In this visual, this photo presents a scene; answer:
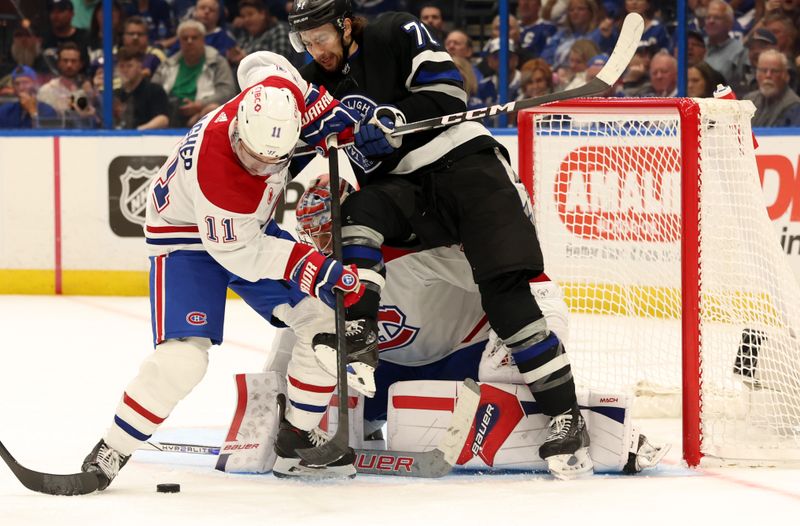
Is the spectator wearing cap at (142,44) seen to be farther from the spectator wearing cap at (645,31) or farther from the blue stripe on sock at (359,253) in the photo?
the blue stripe on sock at (359,253)

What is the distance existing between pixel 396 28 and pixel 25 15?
14.6 feet

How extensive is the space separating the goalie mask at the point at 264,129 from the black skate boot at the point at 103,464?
2.30 feet

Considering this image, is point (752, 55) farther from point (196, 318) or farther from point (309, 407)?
point (196, 318)

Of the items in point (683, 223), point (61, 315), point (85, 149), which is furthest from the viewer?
point (85, 149)

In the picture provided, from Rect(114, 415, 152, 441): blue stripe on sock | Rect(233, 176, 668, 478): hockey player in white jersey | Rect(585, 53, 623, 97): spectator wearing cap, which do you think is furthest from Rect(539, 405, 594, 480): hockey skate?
Rect(585, 53, 623, 97): spectator wearing cap

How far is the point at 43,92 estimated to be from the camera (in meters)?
7.20

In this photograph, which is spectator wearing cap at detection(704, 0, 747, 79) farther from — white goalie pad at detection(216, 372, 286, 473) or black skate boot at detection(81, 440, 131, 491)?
black skate boot at detection(81, 440, 131, 491)

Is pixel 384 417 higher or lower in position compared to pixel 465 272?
lower

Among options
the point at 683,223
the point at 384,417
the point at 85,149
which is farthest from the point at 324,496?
the point at 85,149

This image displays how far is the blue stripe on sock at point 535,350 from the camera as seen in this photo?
3150mm

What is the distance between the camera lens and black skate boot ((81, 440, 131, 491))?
116 inches

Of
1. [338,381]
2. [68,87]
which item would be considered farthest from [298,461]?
[68,87]

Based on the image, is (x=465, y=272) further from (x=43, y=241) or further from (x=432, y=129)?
(x=43, y=241)

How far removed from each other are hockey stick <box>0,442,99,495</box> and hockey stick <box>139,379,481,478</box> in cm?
66
